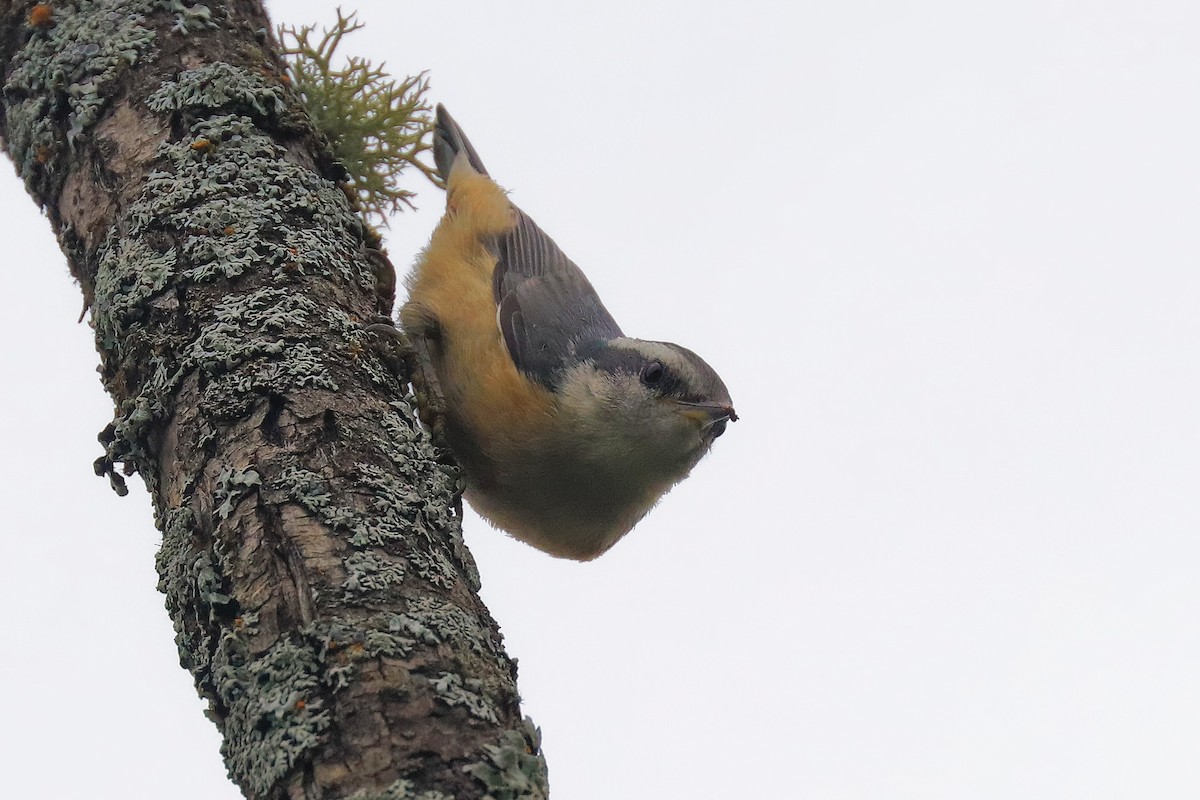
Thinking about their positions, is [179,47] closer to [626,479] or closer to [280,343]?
[280,343]

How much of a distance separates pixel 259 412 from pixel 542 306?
1.79 m

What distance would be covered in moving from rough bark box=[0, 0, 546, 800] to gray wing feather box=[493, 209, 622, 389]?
61cm

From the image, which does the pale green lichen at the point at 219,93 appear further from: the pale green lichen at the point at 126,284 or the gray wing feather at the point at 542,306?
the gray wing feather at the point at 542,306

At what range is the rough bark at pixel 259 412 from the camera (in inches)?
69.1

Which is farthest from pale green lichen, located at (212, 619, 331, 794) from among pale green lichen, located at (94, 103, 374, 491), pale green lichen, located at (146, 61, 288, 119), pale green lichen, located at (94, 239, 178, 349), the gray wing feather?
the gray wing feather

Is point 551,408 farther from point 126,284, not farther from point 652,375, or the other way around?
point 126,284

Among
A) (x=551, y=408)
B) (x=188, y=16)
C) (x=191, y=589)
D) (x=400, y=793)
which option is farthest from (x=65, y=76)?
(x=400, y=793)

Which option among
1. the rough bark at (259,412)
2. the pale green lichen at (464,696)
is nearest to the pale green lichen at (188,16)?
the rough bark at (259,412)

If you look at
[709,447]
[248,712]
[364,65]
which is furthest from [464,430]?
[248,712]

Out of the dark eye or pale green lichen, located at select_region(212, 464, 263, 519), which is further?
the dark eye

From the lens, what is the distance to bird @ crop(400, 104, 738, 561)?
3463 mm

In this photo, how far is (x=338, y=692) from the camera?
175 centimetres

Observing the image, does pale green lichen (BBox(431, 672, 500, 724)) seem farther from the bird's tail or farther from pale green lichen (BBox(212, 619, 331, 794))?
the bird's tail

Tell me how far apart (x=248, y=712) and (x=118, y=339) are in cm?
98
